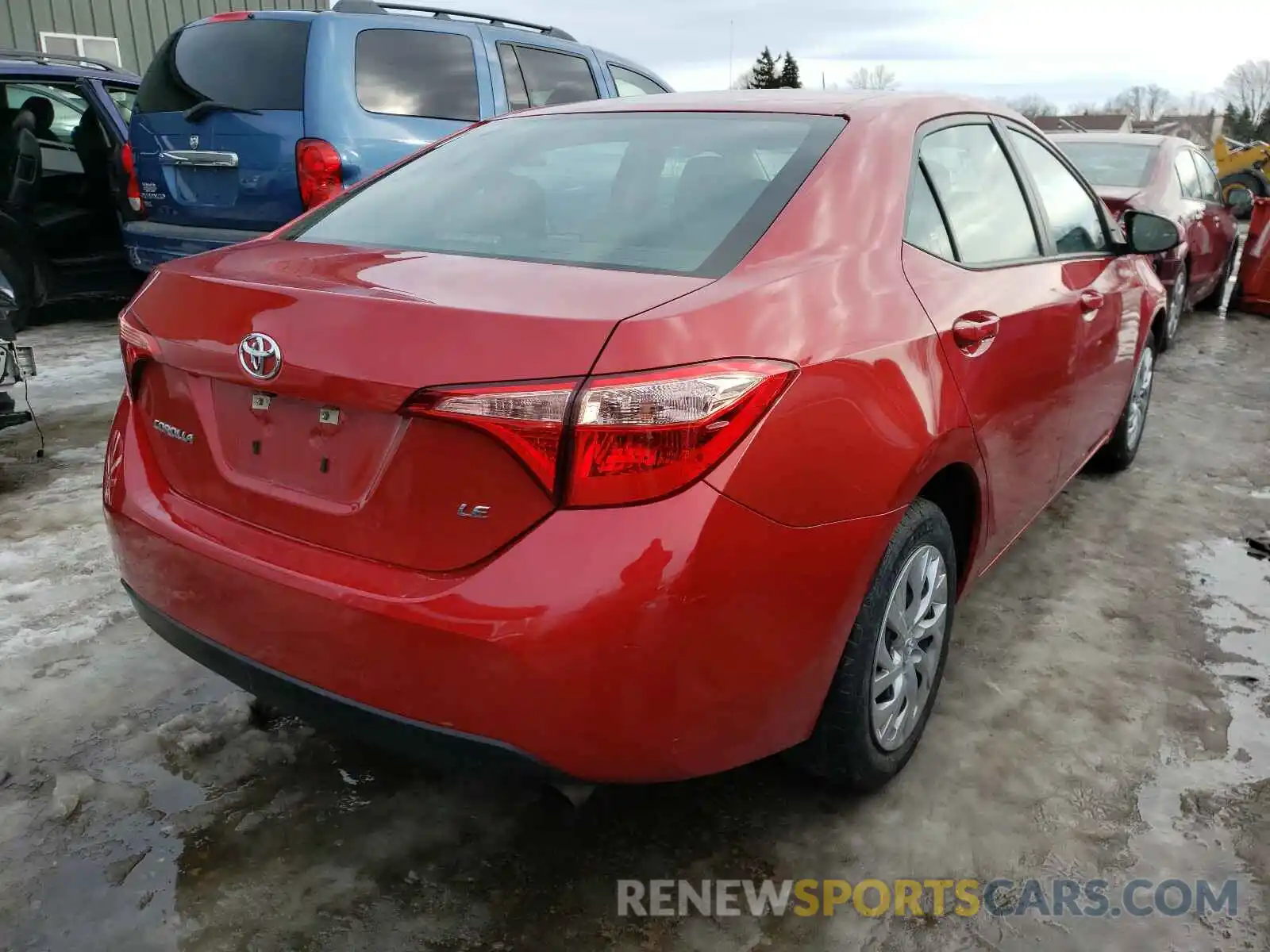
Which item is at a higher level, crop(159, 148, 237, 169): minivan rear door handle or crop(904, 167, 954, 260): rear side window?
crop(904, 167, 954, 260): rear side window

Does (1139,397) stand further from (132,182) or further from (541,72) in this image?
(132,182)

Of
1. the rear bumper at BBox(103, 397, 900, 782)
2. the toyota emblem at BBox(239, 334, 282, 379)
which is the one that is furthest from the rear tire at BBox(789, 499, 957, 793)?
the toyota emblem at BBox(239, 334, 282, 379)

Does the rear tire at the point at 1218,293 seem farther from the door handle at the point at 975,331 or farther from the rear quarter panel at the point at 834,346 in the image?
the rear quarter panel at the point at 834,346

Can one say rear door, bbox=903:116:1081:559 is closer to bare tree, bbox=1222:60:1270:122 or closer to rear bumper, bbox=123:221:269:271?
rear bumper, bbox=123:221:269:271

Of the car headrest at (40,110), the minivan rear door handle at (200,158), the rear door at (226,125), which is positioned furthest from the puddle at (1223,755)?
the car headrest at (40,110)

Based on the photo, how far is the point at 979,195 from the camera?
275cm

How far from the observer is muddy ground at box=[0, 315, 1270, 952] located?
6.39 feet

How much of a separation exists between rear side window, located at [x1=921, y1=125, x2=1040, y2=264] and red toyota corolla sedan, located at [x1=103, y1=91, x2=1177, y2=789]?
1.3 inches

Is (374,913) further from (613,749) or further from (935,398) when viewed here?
(935,398)

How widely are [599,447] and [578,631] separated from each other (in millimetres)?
292

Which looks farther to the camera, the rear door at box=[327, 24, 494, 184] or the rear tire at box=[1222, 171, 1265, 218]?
the rear tire at box=[1222, 171, 1265, 218]

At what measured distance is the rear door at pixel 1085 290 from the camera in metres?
3.13

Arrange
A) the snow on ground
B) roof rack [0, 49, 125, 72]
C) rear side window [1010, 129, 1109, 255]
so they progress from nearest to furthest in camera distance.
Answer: the snow on ground, rear side window [1010, 129, 1109, 255], roof rack [0, 49, 125, 72]

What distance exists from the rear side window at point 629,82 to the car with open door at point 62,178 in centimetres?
326
